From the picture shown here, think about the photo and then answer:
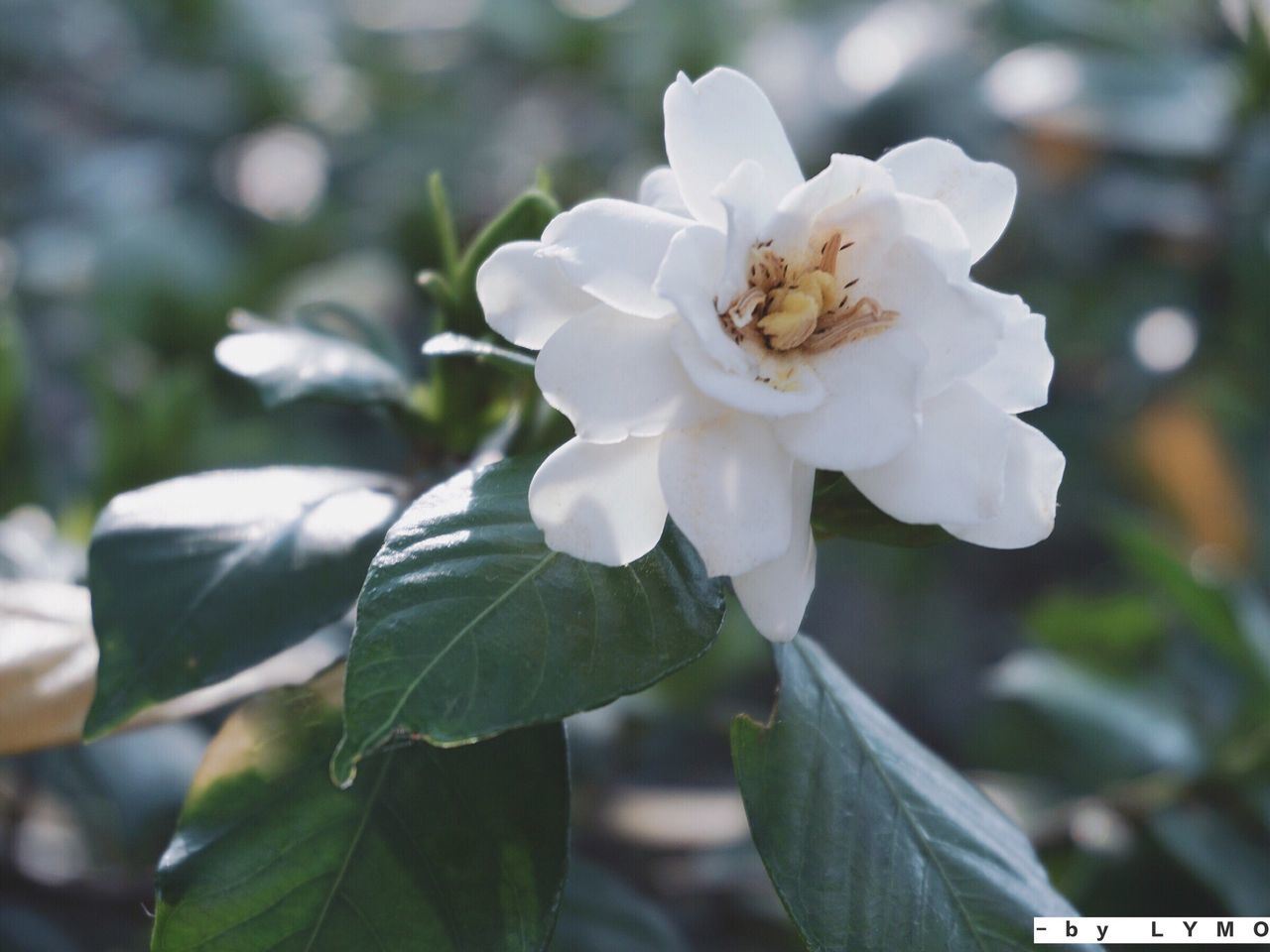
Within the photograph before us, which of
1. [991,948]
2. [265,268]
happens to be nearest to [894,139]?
[265,268]

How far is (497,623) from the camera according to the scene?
0.50 metres

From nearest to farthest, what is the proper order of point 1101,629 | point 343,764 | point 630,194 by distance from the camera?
point 343,764 → point 1101,629 → point 630,194

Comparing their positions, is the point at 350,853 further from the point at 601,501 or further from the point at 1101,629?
the point at 1101,629

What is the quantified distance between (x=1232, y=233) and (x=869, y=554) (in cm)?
67

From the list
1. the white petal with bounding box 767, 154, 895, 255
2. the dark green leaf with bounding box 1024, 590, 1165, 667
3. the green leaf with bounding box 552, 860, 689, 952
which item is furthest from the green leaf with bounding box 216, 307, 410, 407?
the dark green leaf with bounding box 1024, 590, 1165, 667

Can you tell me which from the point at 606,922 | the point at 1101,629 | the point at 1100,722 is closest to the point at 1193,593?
the point at 1100,722

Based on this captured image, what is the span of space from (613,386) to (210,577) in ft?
0.89

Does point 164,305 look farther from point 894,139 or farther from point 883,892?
point 883,892

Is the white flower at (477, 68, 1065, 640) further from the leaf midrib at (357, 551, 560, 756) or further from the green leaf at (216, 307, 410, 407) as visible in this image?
the green leaf at (216, 307, 410, 407)

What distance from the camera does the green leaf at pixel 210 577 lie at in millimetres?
590

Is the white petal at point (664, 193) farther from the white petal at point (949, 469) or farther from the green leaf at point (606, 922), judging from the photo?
the green leaf at point (606, 922)

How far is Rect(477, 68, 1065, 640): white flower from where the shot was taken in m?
0.49

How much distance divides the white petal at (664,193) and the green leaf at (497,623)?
0.15 m

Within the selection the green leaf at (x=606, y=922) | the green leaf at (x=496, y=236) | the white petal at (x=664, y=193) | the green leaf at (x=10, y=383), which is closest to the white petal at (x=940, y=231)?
the white petal at (x=664, y=193)
